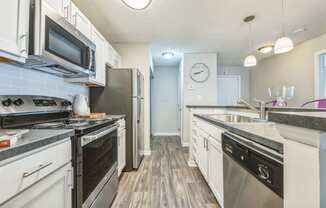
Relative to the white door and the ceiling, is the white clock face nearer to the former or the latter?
the ceiling

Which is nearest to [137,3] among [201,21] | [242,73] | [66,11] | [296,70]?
[66,11]

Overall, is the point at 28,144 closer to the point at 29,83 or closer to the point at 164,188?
the point at 29,83

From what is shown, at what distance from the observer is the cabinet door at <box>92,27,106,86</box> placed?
97.0 inches

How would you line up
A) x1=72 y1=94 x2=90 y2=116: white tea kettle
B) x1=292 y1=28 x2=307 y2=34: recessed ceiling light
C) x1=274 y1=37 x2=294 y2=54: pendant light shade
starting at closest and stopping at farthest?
x1=72 y1=94 x2=90 y2=116: white tea kettle < x1=274 y1=37 x2=294 y2=54: pendant light shade < x1=292 y1=28 x2=307 y2=34: recessed ceiling light

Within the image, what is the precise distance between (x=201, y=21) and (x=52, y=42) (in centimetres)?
235

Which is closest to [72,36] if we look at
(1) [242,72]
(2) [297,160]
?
(2) [297,160]

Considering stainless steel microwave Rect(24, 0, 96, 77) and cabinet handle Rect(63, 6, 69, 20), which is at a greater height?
cabinet handle Rect(63, 6, 69, 20)

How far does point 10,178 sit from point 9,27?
2.85 ft

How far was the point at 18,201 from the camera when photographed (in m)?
0.77

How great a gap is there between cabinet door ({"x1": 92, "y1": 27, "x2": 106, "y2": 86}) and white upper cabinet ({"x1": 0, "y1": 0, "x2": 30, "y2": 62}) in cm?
119

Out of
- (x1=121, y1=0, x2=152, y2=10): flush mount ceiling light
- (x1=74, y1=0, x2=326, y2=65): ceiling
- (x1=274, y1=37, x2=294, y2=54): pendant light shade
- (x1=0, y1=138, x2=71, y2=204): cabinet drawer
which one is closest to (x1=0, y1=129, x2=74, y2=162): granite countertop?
(x1=0, y1=138, x2=71, y2=204): cabinet drawer

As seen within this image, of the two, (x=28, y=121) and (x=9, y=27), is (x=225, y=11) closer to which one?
(x=9, y=27)

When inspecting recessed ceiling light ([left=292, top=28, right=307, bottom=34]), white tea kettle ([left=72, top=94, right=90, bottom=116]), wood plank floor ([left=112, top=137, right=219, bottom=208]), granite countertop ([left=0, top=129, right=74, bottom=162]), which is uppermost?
recessed ceiling light ([left=292, top=28, right=307, bottom=34])

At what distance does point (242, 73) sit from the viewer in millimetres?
6969
